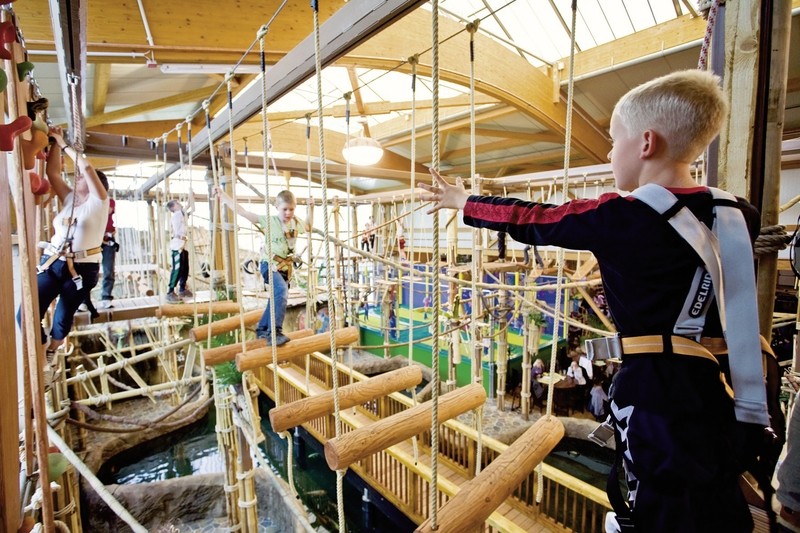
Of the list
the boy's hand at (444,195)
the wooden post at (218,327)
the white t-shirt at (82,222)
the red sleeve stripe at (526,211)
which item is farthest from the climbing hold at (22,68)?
the wooden post at (218,327)

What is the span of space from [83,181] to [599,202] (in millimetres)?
2903

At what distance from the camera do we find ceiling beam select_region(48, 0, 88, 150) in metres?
1.41

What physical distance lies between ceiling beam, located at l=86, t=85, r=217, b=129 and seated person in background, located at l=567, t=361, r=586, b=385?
255 inches

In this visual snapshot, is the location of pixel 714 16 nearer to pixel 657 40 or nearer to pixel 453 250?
pixel 657 40

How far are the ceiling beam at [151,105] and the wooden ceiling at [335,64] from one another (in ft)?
0.05

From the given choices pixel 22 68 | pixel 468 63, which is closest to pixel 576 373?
pixel 468 63

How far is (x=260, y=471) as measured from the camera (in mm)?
4836

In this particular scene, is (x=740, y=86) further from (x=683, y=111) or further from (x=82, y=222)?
(x=82, y=222)

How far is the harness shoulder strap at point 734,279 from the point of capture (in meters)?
0.68

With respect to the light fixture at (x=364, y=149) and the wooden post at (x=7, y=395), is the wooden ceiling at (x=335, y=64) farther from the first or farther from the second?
the wooden post at (x=7, y=395)

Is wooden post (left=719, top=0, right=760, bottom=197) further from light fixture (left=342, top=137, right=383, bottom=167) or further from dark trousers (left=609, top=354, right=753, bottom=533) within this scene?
light fixture (left=342, top=137, right=383, bottom=167)

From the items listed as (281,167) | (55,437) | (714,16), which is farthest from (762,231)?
(281,167)

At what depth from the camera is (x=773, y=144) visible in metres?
1.08

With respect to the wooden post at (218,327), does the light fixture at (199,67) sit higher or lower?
higher
